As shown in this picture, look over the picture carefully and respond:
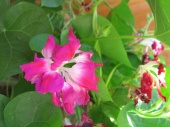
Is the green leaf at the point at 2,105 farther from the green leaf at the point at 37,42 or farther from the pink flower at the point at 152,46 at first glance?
the pink flower at the point at 152,46

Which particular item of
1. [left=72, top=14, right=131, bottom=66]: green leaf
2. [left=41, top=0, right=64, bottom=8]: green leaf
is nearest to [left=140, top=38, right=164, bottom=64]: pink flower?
[left=72, top=14, right=131, bottom=66]: green leaf

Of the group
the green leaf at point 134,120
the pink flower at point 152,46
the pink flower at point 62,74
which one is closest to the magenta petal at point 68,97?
the pink flower at point 62,74

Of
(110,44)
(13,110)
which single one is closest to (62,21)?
(110,44)

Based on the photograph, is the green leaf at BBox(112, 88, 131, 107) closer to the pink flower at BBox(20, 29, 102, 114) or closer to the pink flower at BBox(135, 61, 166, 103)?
the pink flower at BBox(135, 61, 166, 103)

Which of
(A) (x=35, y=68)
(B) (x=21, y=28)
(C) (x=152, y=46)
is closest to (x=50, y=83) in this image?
(A) (x=35, y=68)

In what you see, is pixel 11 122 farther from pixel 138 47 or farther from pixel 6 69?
pixel 138 47
